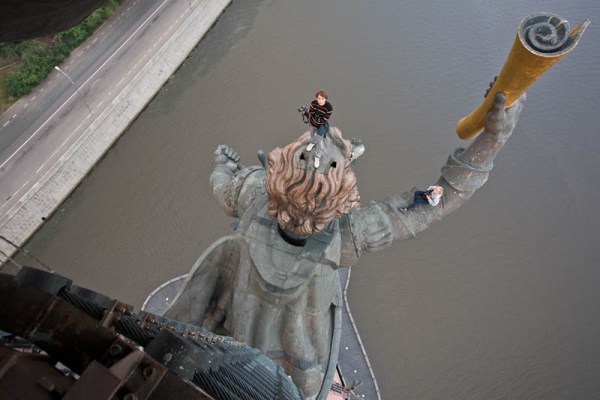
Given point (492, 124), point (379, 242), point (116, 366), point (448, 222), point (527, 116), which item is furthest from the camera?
point (527, 116)

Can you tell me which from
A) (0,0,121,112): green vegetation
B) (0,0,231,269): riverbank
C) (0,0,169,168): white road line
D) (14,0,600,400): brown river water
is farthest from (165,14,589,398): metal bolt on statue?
(0,0,121,112): green vegetation

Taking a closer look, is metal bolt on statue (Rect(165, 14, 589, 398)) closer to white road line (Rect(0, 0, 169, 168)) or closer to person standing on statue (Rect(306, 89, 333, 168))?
person standing on statue (Rect(306, 89, 333, 168))

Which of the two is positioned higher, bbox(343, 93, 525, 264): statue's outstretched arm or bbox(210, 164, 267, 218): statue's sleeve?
bbox(343, 93, 525, 264): statue's outstretched arm

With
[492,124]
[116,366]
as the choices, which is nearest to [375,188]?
[492,124]

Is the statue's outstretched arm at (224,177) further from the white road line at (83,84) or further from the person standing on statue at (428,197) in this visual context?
the white road line at (83,84)

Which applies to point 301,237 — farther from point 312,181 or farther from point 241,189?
point 241,189

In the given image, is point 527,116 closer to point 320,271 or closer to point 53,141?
point 320,271
